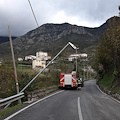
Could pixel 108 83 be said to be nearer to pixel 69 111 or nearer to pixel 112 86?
pixel 112 86

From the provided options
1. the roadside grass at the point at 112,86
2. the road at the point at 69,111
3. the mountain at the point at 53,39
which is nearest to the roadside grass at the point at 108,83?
the roadside grass at the point at 112,86

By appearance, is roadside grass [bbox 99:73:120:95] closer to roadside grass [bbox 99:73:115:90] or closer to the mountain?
roadside grass [bbox 99:73:115:90]

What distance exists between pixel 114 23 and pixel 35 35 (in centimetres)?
12780

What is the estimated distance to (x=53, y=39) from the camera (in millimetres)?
134625

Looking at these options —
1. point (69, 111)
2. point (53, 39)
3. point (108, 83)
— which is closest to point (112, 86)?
point (108, 83)

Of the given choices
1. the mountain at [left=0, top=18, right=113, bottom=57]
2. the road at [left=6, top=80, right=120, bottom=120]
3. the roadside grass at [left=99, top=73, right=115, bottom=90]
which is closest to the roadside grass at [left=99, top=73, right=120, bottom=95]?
the roadside grass at [left=99, top=73, right=115, bottom=90]

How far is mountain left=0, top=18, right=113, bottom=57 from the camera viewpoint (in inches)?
3740

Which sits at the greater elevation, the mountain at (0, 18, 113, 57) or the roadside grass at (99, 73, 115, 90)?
the mountain at (0, 18, 113, 57)

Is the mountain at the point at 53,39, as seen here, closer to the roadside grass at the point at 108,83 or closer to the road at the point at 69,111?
the roadside grass at the point at 108,83

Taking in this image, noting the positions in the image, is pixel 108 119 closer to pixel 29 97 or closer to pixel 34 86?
pixel 29 97

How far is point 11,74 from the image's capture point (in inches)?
758

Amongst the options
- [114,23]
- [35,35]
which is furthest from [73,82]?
[35,35]

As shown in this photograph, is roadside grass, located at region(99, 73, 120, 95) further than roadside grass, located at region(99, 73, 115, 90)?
No

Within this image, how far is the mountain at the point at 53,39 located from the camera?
3740 inches
